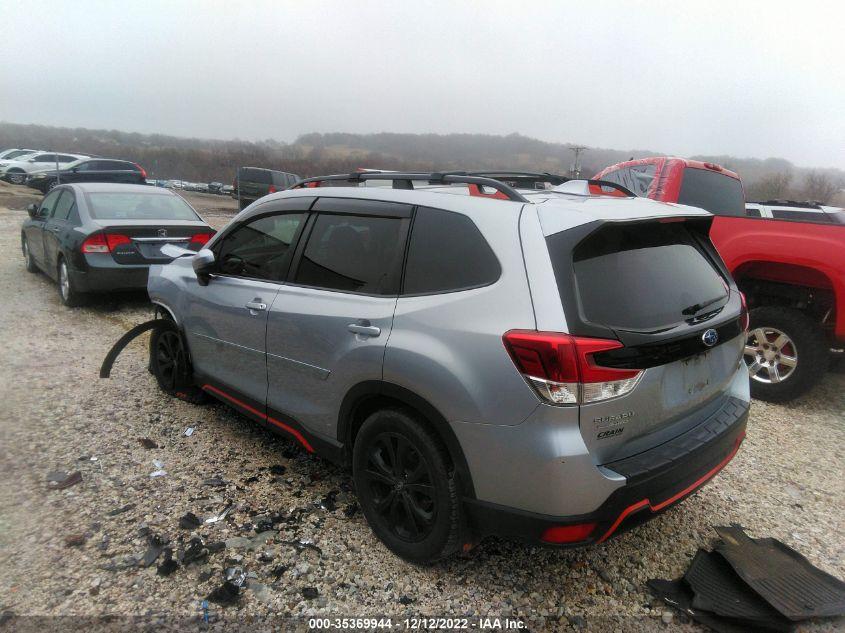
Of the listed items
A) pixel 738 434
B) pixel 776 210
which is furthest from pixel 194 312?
pixel 776 210

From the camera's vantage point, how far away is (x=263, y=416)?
11.3 ft

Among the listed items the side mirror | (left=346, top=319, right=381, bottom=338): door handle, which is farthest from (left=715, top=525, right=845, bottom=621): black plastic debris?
the side mirror

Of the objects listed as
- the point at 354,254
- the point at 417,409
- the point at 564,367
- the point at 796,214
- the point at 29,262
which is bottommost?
the point at 29,262

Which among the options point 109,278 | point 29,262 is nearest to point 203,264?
point 109,278

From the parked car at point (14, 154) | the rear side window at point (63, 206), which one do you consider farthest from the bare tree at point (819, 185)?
the parked car at point (14, 154)

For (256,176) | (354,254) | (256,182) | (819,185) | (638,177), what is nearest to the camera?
(354,254)

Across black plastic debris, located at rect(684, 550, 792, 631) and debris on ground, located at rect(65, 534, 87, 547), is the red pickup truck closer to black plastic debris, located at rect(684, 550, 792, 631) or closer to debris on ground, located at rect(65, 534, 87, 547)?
black plastic debris, located at rect(684, 550, 792, 631)

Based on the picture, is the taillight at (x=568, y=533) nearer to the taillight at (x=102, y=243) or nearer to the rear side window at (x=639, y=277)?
the rear side window at (x=639, y=277)

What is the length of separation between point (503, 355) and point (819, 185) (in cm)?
3965

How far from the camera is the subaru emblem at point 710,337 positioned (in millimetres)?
2416

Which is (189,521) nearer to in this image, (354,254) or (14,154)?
(354,254)

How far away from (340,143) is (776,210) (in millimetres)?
45897

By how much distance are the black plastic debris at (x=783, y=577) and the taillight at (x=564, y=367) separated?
132 cm

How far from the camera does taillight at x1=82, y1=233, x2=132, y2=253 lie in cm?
652
